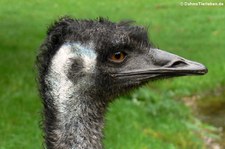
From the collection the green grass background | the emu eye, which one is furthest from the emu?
the green grass background

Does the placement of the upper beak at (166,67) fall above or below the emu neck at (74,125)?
above

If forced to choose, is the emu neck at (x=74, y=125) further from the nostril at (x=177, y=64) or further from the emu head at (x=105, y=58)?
the nostril at (x=177, y=64)

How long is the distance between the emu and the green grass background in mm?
542

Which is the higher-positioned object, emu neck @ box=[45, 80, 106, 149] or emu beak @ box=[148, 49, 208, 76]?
emu beak @ box=[148, 49, 208, 76]

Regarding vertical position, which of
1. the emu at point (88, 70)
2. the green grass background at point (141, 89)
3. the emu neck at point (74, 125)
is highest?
the emu at point (88, 70)

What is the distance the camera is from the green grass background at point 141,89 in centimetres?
681

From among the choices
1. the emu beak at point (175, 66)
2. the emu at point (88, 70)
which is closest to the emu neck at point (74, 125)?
the emu at point (88, 70)

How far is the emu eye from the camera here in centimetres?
→ 339

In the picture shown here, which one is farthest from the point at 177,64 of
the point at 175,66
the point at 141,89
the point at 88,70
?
the point at 141,89

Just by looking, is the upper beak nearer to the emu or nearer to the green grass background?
the emu

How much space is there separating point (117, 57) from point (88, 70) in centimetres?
16

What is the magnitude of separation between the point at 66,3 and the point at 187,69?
1592 centimetres

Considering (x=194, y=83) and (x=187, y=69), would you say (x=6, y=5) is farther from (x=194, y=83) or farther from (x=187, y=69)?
(x=187, y=69)

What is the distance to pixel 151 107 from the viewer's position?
27.1 ft
